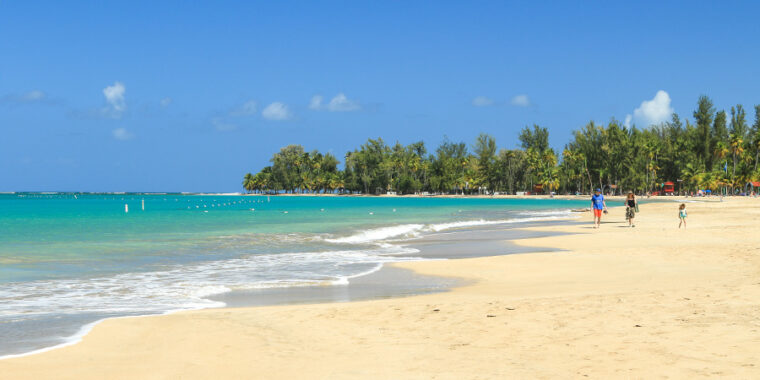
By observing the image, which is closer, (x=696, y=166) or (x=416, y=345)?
(x=416, y=345)

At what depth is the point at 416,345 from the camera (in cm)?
710

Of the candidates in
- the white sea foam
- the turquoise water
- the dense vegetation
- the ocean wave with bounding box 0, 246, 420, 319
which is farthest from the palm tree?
the ocean wave with bounding box 0, 246, 420, 319

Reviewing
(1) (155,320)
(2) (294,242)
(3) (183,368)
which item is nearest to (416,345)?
(3) (183,368)

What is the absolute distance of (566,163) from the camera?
14200 centimetres

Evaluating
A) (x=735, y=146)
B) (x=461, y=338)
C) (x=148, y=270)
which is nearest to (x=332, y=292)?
(x=461, y=338)

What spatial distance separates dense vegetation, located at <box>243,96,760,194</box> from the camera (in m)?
120

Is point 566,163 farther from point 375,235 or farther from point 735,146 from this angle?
point 375,235

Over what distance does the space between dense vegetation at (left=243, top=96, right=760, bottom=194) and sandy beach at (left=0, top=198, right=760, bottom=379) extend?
112960mm

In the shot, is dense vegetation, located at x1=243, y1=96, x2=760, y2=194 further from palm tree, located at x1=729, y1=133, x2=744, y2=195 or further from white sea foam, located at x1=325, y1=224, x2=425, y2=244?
white sea foam, located at x1=325, y1=224, x2=425, y2=244

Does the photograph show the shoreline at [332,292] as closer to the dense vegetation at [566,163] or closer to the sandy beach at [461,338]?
the sandy beach at [461,338]

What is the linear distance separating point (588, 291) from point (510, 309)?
263 centimetres

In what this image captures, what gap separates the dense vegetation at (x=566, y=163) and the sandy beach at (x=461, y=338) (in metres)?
113

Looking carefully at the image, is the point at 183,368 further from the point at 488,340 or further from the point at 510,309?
the point at 510,309

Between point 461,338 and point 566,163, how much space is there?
464 ft
